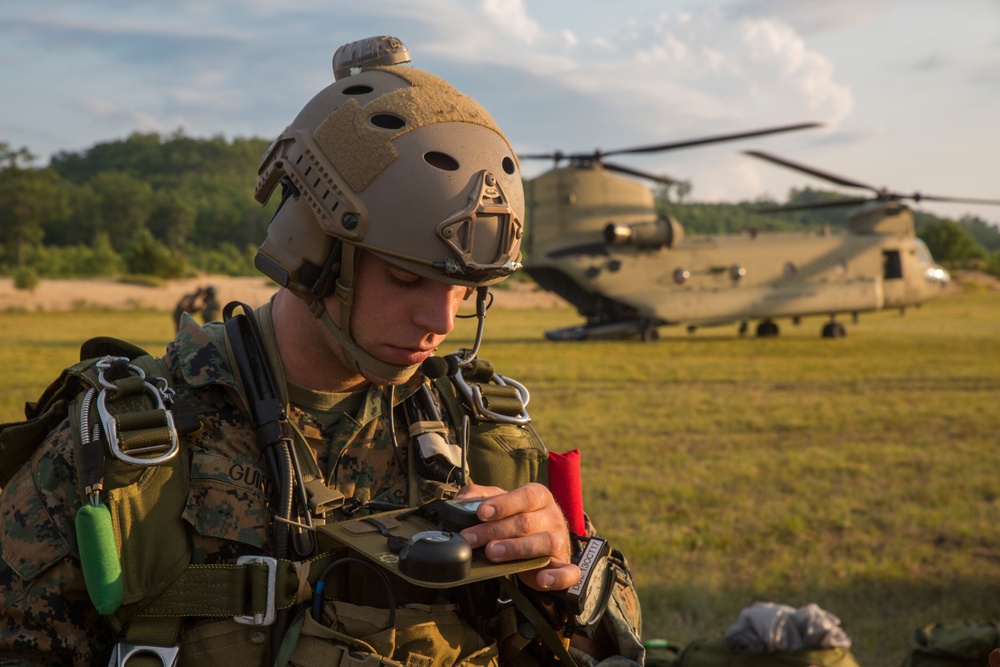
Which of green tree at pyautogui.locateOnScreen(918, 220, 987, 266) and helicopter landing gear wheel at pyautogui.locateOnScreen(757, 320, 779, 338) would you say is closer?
helicopter landing gear wheel at pyautogui.locateOnScreen(757, 320, 779, 338)

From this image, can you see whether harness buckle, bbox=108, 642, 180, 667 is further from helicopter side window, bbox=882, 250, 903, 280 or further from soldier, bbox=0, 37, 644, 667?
helicopter side window, bbox=882, 250, 903, 280

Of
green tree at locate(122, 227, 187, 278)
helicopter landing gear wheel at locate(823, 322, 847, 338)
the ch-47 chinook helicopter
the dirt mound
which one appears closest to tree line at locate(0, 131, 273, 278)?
green tree at locate(122, 227, 187, 278)

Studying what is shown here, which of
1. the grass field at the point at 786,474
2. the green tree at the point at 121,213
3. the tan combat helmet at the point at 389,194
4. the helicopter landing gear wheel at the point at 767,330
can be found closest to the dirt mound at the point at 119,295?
the helicopter landing gear wheel at the point at 767,330

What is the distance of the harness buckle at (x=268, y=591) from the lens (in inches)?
79.7

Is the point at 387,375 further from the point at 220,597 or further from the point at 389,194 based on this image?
the point at 220,597

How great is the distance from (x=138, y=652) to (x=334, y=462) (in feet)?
2.21

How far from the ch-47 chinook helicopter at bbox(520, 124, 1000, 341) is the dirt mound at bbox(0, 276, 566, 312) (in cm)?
1205

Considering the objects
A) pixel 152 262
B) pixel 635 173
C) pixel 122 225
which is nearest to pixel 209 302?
pixel 635 173

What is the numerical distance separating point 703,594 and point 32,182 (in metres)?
70.0

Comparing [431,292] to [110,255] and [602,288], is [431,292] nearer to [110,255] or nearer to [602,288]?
[602,288]

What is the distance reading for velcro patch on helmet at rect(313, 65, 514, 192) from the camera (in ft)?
7.40

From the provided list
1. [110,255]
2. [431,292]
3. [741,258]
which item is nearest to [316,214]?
[431,292]

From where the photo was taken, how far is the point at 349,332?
90.4 inches

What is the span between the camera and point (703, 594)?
18.8 ft
